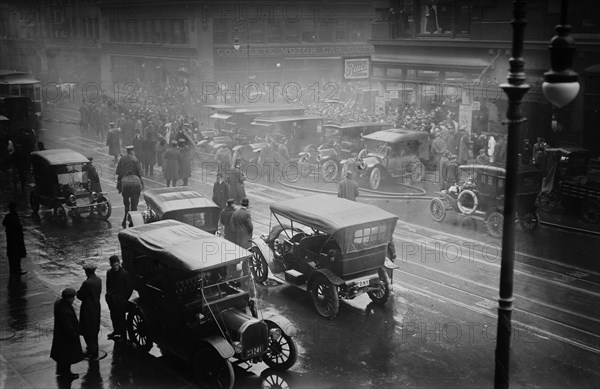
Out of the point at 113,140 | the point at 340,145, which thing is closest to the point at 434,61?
the point at 340,145

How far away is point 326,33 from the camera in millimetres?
52188

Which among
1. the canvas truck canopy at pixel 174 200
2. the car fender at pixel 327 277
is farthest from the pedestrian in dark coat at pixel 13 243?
the car fender at pixel 327 277

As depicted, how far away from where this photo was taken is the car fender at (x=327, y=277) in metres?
13.0

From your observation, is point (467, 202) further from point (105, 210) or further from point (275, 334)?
point (105, 210)

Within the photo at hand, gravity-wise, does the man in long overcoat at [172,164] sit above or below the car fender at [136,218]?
above

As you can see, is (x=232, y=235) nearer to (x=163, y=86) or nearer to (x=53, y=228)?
(x=53, y=228)

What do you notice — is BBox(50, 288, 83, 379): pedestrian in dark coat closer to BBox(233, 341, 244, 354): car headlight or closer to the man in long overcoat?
BBox(233, 341, 244, 354): car headlight

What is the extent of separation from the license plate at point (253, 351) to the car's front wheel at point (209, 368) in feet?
1.35

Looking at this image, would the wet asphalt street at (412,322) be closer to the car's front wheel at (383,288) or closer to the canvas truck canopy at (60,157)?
the car's front wheel at (383,288)

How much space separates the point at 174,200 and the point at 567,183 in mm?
12279

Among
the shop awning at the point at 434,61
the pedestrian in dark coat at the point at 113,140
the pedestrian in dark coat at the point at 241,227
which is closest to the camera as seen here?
the pedestrian in dark coat at the point at 241,227

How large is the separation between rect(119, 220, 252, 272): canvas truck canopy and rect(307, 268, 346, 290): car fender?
2268 mm

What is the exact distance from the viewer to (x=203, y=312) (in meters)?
10.7

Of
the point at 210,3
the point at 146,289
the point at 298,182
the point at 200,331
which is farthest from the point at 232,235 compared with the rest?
the point at 210,3
